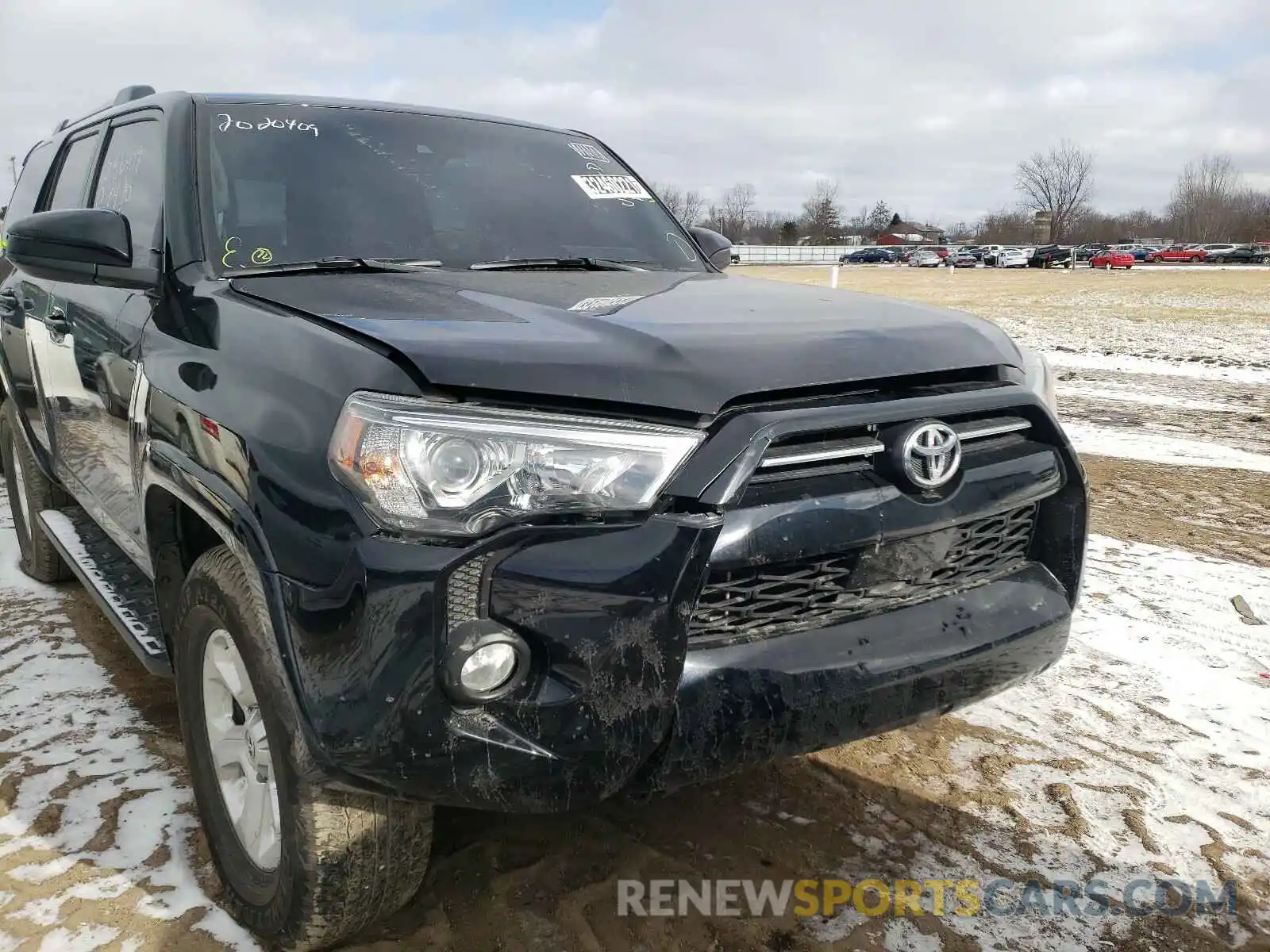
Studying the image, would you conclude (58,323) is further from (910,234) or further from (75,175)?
(910,234)

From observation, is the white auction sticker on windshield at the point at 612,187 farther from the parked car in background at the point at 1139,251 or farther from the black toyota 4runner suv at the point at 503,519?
the parked car in background at the point at 1139,251

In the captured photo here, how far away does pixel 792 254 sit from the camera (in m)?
76.2

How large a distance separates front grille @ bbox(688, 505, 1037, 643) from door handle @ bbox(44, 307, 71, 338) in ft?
8.04

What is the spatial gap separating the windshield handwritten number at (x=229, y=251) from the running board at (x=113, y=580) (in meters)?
0.92

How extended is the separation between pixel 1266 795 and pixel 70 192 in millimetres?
4550

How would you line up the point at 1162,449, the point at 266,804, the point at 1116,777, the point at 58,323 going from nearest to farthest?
1. the point at 266,804
2. the point at 1116,777
3. the point at 58,323
4. the point at 1162,449

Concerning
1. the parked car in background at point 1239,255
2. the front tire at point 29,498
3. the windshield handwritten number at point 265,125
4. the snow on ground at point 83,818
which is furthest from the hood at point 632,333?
the parked car in background at point 1239,255

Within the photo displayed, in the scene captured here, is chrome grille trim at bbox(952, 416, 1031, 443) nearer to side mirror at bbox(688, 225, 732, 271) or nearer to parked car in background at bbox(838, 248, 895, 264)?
side mirror at bbox(688, 225, 732, 271)

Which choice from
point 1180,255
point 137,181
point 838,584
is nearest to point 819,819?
point 838,584

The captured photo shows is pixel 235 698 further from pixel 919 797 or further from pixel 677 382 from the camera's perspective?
pixel 919 797

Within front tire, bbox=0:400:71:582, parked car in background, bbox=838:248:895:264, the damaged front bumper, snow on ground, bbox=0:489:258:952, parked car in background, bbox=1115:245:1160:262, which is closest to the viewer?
the damaged front bumper

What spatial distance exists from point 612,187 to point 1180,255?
71202 mm

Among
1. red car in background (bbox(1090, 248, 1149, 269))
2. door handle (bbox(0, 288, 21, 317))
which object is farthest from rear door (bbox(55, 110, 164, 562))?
red car in background (bbox(1090, 248, 1149, 269))

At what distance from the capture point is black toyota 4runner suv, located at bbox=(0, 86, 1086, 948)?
1.73 metres
